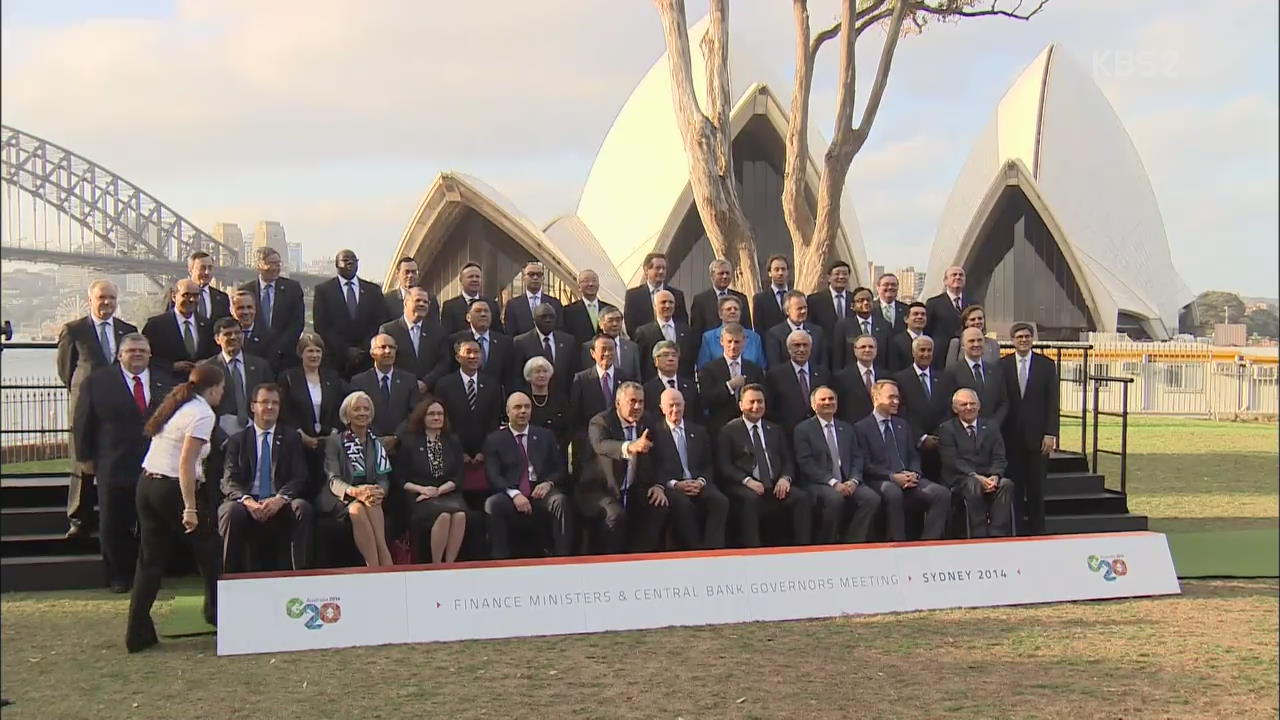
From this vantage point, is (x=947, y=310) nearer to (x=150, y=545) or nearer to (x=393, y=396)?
(x=393, y=396)

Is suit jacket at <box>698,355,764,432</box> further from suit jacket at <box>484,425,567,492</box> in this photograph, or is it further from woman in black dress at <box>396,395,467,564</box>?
woman in black dress at <box>396,395,467,564</box>

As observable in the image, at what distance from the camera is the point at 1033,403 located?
650 centimetres

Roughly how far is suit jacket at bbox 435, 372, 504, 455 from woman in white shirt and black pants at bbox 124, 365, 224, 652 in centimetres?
155

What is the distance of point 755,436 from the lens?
5891mm

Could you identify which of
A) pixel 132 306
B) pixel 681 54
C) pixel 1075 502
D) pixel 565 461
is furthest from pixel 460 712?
pixel 681 54

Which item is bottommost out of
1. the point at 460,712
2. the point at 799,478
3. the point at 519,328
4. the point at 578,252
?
the point at 460,712

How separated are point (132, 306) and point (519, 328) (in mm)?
3508

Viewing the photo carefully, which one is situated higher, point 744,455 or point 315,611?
point 744,455

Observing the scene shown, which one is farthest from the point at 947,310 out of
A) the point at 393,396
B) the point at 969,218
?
the point at 969,218

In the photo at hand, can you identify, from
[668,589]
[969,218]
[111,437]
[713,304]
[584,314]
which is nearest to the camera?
[668,589]

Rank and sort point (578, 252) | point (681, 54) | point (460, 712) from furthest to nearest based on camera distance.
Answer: point (578, 252) → point (681, 54) → point (460, 712)

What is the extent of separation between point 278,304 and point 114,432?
4.29ft

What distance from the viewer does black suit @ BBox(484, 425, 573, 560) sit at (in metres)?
5.52

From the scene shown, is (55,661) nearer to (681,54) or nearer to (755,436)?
(755,436)
